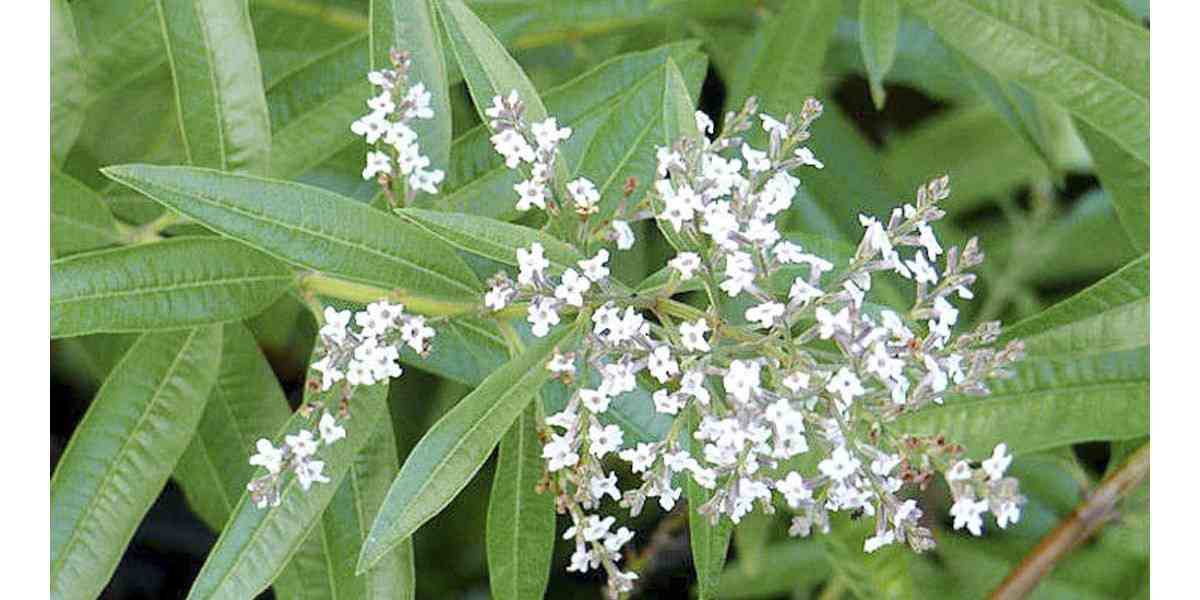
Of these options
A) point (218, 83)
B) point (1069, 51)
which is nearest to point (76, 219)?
point (218, 83)

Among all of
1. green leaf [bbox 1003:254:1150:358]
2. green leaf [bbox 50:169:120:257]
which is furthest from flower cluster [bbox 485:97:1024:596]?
green leaf [bbox 50:169:120:257]

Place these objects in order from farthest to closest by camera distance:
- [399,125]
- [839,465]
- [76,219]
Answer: [76,219], [399,125], [839,465]

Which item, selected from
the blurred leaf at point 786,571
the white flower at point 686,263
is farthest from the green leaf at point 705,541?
the blurred leaf at point 786,571

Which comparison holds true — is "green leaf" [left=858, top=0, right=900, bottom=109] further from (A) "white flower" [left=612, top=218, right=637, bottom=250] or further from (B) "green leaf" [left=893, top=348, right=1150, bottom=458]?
(A) "white flower" [left=612, top=218, right=637, bottom=250]

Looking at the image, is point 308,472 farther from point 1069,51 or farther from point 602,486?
point 1069,51

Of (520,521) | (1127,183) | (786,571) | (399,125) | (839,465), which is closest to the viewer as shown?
(839,465)

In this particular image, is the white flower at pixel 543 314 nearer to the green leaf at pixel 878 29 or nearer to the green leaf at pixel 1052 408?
the green leaf at pixel 1052 408

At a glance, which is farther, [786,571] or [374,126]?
[786,571]

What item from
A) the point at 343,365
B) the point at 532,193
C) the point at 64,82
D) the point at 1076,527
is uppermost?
the point at 64,82
